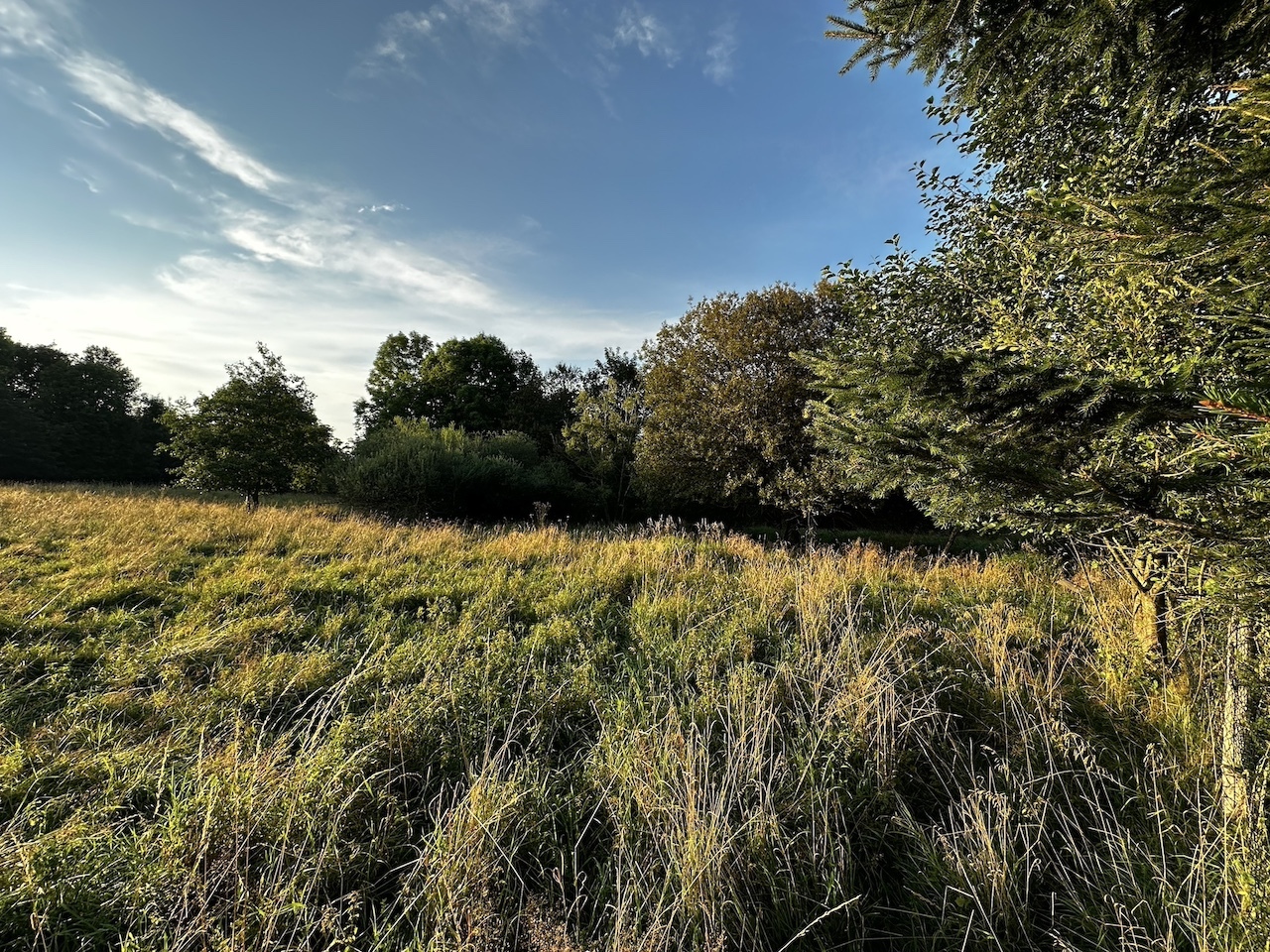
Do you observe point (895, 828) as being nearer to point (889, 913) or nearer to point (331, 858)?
point (889, 913)

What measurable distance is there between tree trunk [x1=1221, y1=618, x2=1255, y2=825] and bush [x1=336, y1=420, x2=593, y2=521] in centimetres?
1350

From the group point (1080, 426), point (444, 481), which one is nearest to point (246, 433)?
point (444, 481)

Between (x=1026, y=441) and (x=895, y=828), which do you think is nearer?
(x=895, y=828)

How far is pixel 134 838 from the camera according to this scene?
1951mm

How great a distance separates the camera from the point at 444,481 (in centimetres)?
1593

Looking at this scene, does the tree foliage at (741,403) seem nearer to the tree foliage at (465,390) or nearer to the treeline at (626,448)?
the treeline at (626,448)

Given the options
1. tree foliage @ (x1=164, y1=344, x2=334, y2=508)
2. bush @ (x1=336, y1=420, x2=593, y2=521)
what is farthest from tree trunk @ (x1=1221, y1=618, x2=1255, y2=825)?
tree foliage @ (x1=164, y1=344, x2=334, y2=508)

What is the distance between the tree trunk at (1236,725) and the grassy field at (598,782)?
17 cm

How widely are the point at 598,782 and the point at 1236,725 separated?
10.0 ft

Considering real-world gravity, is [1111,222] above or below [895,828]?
above

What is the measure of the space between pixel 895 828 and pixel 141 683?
4828 millimetres

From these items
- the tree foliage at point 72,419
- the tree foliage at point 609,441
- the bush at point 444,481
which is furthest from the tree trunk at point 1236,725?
the tree foliage at point 72,419

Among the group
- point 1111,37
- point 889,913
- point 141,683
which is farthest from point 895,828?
point 141,683

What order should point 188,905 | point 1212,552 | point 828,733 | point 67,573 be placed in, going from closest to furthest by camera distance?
1. point 188,905
2. point 1212,552
3. point 828,733
4. point 67,573
